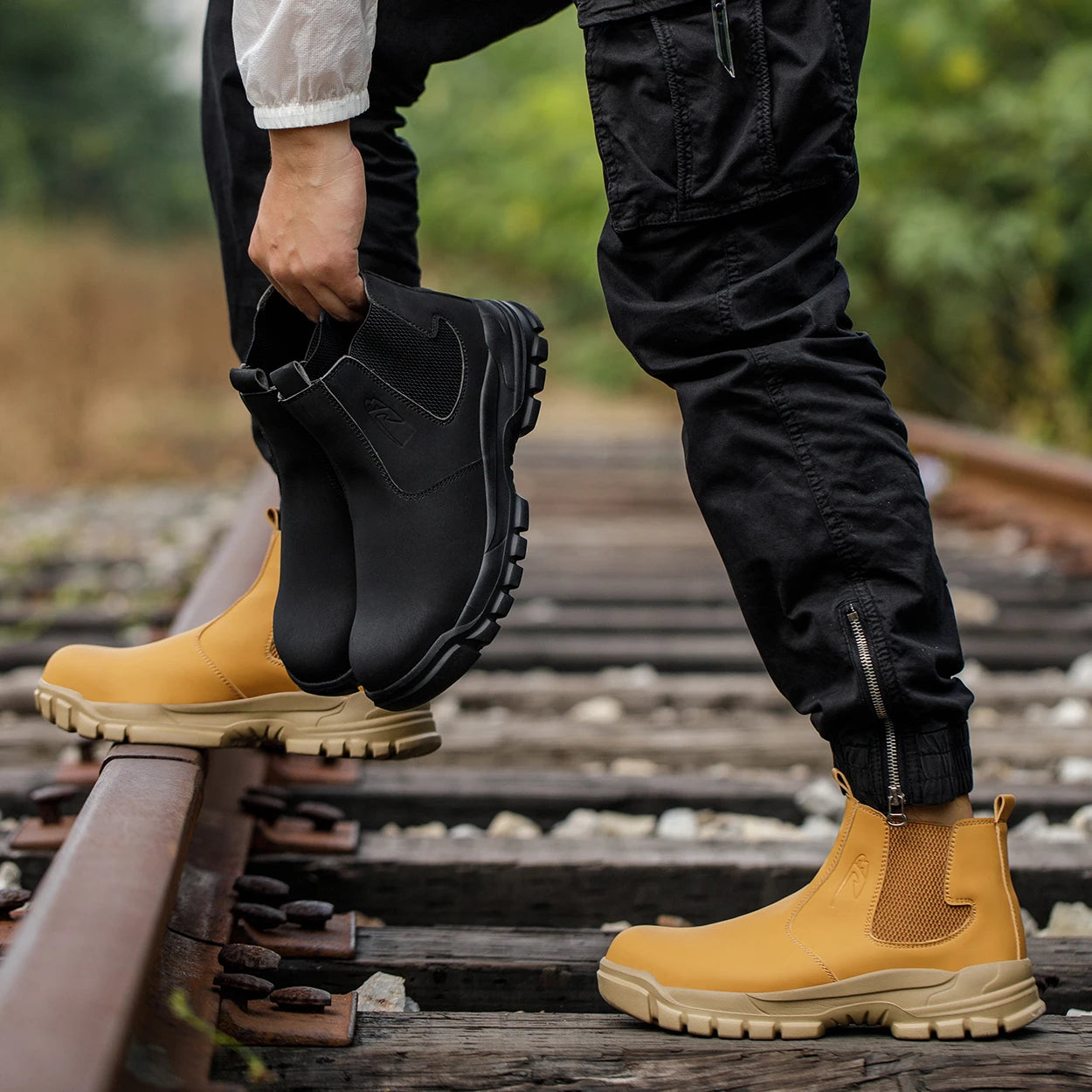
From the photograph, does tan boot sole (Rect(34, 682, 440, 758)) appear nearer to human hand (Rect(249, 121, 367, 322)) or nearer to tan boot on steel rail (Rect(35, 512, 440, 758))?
tan boot on steel rail (Rect(35, 512, 440, 758))

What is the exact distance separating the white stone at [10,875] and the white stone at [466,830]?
60 cm

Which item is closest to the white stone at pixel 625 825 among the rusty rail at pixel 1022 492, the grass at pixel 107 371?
the rusty rail at pixel 1022 492

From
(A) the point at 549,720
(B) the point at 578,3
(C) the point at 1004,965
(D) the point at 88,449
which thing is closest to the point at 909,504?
(C) the point at 1004,965

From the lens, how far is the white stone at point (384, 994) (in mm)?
1409

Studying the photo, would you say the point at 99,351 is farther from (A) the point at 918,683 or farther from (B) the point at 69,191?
(B) the point at 69,191

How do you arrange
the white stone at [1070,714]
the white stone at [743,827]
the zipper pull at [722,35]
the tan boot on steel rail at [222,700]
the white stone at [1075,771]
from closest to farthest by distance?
the zipper pull at [722,35], the tan boot on steel rail at [222,700], the white stone at [743,827], the white stone at [1075,771], the white stone at [1070,714]

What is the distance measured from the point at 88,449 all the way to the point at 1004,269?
6.17 metres

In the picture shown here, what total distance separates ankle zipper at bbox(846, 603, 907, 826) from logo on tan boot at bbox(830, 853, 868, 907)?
0.18 ft

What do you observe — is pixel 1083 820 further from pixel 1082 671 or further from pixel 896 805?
pixel 1082 671

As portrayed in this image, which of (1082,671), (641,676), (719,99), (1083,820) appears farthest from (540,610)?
(719,99)

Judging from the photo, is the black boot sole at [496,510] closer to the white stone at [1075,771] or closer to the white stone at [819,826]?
the white stone at [819,826]

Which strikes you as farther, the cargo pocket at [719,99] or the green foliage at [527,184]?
the green foliage at [527,184]

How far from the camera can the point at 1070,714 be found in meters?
2.68

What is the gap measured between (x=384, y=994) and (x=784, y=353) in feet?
2.62
